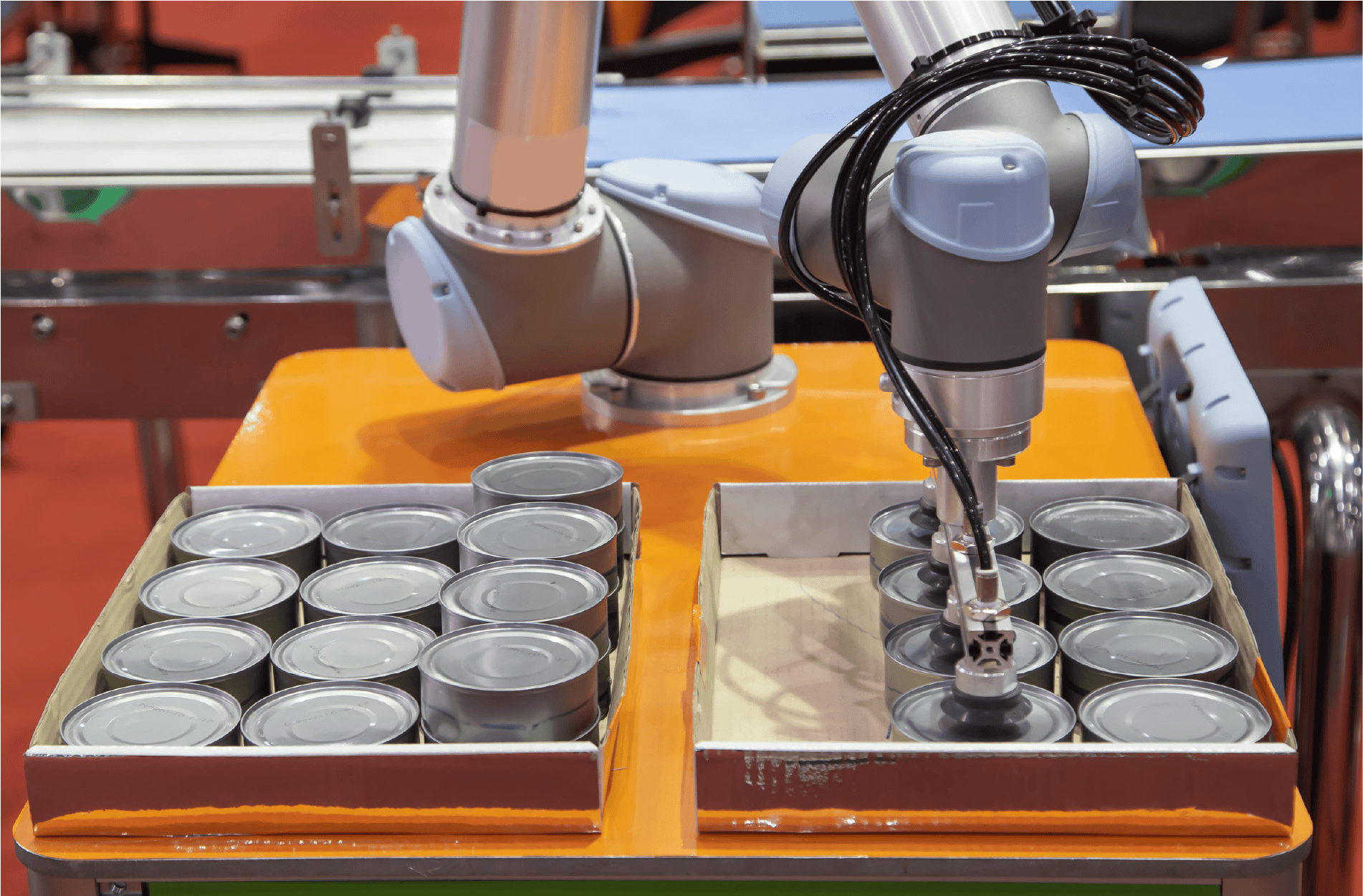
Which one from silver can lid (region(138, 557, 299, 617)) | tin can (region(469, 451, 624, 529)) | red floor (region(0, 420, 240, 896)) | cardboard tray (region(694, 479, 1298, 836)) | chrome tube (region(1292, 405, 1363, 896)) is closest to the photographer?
cardboard tray (region(694, 479, 1298, 836))

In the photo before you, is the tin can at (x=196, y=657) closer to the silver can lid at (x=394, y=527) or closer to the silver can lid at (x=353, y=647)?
the silver can lid at (x=353, y=647)

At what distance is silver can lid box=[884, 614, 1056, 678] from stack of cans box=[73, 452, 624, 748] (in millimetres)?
190

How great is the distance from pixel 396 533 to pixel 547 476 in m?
0.13

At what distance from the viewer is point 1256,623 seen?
3.69ft

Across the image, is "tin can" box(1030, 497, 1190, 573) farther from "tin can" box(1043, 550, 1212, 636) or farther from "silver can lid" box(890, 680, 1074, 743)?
"silver can lid" box(890, 680, 1074, 743)

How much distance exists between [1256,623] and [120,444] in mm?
2811

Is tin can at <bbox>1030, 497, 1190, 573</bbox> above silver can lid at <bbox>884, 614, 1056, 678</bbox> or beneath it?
above

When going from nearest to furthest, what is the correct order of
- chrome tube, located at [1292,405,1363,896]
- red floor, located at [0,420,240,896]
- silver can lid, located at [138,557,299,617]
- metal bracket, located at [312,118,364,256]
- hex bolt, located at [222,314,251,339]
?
silver can lid, located at [138,557,299,617] < chrome tube, located at [1292,405,1363,896] < metal bracket, located at [312,118,364,256] < hex bolt, located at [222,314,251,339] < red floor, located at [0,420,240,896]

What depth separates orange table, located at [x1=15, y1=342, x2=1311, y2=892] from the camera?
0.76 metres

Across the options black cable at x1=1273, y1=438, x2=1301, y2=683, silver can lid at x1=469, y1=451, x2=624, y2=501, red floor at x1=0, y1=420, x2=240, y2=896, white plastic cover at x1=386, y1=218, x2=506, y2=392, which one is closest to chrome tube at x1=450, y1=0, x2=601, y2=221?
white plastic cover at x1=386, y1=218, x2=506, y2=392

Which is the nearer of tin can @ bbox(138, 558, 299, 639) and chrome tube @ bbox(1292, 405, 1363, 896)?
tin can @ bbox(138, 558, 299, 639)

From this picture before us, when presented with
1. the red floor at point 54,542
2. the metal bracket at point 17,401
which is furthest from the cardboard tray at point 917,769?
the red floor at point 54,542

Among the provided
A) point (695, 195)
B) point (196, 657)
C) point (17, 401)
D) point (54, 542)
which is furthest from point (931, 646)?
point (54, 542)

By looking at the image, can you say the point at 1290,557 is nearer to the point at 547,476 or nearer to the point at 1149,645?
the point at 1149,645
